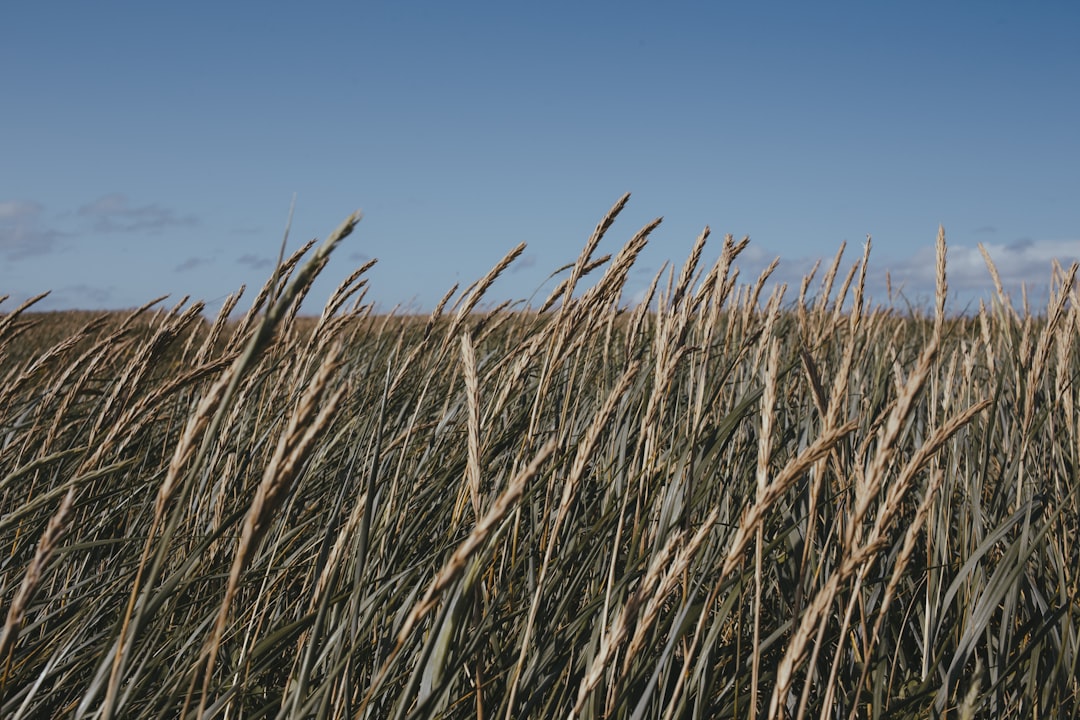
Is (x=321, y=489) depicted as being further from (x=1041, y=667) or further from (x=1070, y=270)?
(x=1070, y=270)

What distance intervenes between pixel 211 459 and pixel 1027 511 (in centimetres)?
216

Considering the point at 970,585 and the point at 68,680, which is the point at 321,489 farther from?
the point at 970,585

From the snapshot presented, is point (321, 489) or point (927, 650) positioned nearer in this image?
point (927, 650)

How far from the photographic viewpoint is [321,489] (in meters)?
2.66

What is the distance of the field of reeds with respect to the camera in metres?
1.05

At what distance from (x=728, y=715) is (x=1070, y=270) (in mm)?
1572

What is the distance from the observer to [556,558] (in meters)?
1.80

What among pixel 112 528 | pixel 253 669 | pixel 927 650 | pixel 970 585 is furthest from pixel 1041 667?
pixel 112 528

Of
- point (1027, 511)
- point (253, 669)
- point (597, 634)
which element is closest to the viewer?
point (597, 634)

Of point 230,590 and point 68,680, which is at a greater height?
point 230,590

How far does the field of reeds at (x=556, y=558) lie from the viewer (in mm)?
1046

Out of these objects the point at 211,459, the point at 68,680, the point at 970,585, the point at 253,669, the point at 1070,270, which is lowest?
the point at 68,680

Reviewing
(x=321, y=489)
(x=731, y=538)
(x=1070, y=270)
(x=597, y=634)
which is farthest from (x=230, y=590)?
(x=1070, y=270)

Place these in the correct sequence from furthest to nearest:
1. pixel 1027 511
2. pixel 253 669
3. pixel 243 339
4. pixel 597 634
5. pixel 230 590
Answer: pixel 243 339
pixel 1027 511
pixel 253 669
pixel 597 634
pixel 230 590
